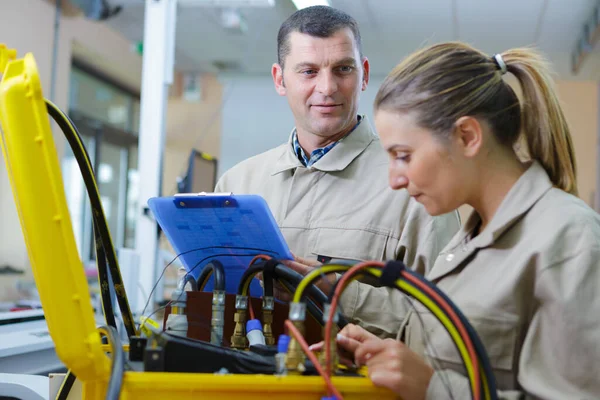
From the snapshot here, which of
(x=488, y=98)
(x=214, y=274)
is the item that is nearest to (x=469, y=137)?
(x=488, y=98)

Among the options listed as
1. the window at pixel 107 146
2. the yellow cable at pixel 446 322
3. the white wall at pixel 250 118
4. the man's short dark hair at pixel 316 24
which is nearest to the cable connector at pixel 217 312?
the yellow cable at pixel 446 322

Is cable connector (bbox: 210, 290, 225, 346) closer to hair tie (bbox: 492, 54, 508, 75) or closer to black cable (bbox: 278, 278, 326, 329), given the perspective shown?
black cable (bbox: 278, 278, 326, 329)

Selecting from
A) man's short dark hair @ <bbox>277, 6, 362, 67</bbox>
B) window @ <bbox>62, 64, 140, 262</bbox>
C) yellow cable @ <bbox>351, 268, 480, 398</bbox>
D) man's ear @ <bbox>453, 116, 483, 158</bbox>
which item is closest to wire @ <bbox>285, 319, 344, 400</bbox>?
yellow cable @ <bbox>351, 268, 480, 398</bbox>

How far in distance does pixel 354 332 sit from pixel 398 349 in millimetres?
110

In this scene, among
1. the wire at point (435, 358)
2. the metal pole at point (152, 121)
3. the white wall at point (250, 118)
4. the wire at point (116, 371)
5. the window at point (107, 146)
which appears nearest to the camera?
the wire at point (116, 371)

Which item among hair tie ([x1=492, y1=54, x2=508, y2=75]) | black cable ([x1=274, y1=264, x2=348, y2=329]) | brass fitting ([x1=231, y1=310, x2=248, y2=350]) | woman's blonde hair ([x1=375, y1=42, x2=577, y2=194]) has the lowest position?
brass fitting ([x1=231, y1=310, x2=248, y2=350])

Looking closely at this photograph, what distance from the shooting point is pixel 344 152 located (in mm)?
1364

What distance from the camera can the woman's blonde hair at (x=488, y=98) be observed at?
846 millimetres

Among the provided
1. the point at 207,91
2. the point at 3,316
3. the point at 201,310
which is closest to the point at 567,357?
the point at 201,310

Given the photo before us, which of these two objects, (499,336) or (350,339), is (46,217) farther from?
(499,336)

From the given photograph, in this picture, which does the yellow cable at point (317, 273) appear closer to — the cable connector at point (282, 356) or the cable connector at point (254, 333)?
the cable connector at point (282, 356)

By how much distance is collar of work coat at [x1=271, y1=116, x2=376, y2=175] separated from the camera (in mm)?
1357

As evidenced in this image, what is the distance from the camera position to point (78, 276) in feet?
2.15

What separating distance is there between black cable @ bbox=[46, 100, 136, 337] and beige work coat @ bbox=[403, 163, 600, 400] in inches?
16.8
